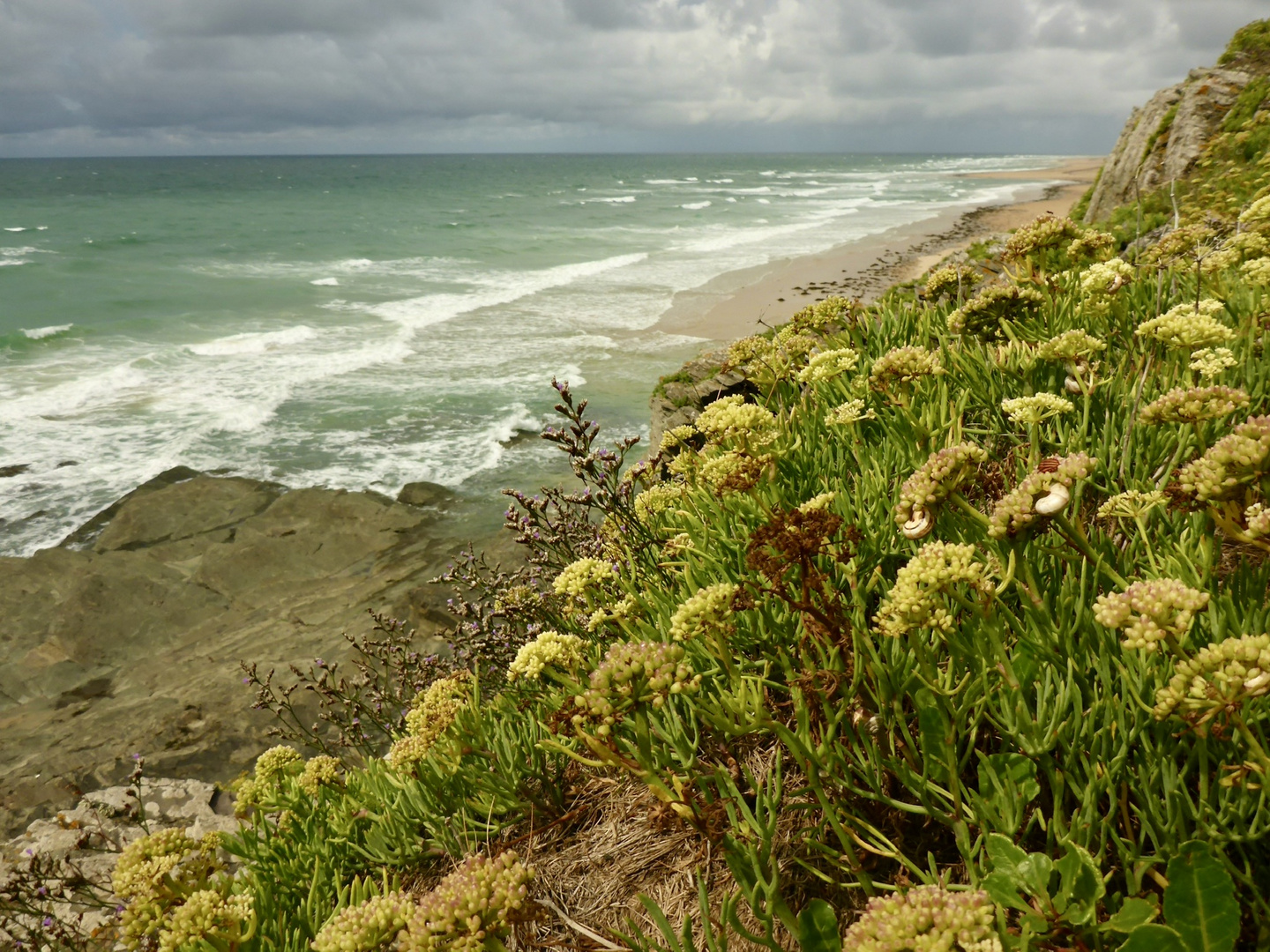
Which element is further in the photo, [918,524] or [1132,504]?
[1132,504]

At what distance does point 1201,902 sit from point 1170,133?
15.0 metres

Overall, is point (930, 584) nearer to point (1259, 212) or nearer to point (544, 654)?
point (544, 654)

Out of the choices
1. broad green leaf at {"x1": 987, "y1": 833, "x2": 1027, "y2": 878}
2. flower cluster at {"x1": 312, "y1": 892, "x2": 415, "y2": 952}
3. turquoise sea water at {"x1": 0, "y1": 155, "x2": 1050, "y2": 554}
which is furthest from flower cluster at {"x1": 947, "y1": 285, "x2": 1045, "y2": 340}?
turquoise sea water at {"x1": 0, "y1": 155, "x2": 1050, "y2": 554}

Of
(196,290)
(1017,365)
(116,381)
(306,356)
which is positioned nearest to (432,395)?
(306,356)

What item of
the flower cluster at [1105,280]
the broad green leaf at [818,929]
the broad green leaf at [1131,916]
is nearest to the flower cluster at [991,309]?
the flower cluster at [1105,280]

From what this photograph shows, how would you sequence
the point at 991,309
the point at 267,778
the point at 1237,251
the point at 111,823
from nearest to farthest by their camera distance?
the point at 267,778, the point at 991,309, the point at 1237,251, the point at 111,823

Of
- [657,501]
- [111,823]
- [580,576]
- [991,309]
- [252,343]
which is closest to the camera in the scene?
[580,576]

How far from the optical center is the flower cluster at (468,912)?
180 cm

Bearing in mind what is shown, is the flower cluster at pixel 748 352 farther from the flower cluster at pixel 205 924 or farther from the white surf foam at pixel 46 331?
the white surf foam at pixel 46 331

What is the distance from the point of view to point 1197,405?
2.21 m

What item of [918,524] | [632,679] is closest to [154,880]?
[632,679]

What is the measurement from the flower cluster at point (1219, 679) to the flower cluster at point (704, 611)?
107 cm

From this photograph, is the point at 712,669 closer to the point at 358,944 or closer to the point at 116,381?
the point at 358,944

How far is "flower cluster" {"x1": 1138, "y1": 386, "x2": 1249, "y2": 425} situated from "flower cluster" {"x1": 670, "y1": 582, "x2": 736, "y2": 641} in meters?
1.39
